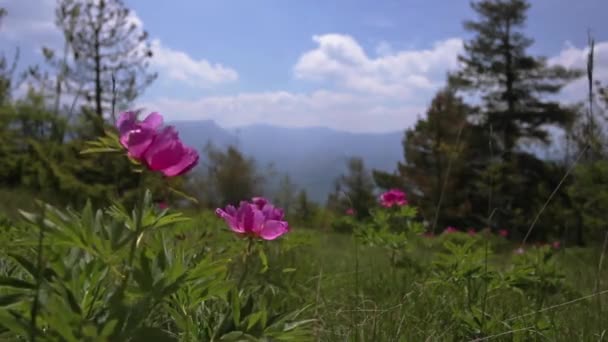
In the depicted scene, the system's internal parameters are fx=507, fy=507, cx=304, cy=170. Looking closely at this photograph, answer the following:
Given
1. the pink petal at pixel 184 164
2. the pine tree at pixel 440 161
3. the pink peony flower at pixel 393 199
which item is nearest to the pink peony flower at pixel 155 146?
the pink petal at pixel 184 164

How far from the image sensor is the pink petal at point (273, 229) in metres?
1.24

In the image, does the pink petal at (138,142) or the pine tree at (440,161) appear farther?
the pine tree at (440,161)

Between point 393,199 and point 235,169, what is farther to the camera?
point 235,169

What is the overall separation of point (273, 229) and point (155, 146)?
17.1 inches

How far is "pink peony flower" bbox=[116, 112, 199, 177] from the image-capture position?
0.90 metres

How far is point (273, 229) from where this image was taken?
125 cm

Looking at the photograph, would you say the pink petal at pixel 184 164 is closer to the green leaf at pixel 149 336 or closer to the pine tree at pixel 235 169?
the green leaf at pixel 149 336

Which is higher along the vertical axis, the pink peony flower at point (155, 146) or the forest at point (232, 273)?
the pink peony flower at point (155, 146)

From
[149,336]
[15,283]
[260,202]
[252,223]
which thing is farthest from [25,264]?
[260,202]

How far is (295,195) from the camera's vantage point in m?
27.1

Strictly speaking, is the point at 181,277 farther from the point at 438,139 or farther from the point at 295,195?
the point at 295,195

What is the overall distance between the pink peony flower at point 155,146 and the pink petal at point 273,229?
34 cm

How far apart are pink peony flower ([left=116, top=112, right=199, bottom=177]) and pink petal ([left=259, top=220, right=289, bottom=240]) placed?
0.34m

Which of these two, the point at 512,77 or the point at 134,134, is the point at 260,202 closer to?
the point at 134,134
